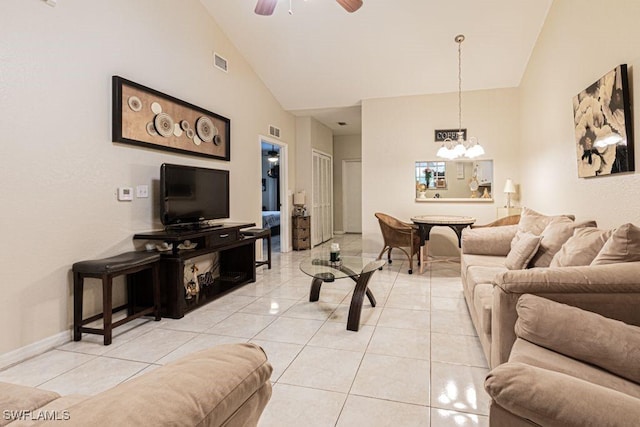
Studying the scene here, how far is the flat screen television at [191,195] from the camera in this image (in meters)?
3.36

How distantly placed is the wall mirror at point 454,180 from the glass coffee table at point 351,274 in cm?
282

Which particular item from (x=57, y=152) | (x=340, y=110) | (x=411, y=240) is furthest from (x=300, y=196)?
(x=57, y=152)

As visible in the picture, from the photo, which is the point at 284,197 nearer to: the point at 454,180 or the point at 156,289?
the point at 454,180

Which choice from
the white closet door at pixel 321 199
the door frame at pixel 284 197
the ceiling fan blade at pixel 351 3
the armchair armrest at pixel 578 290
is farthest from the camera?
the white closet door at pixel 321 199

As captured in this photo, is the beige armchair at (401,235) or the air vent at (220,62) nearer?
the air vent at (220,62)

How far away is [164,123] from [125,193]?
2.91 ft

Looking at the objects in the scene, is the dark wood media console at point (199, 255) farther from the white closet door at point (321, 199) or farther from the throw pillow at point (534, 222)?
the throw pillow at point (534, 222)

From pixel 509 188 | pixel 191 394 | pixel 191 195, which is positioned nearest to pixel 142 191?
pixel 191 195

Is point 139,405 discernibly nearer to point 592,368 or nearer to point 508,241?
point 592,368

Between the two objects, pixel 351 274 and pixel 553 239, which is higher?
pixel 553 239

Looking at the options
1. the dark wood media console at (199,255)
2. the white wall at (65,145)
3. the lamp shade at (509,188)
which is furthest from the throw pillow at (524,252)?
the white wall at (65,145)

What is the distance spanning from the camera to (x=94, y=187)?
114 inches

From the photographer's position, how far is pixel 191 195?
3699 mm

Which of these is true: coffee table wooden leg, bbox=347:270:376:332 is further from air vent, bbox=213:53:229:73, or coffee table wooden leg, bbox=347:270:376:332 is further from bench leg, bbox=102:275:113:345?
air vent, bbox=213:53:229:73
